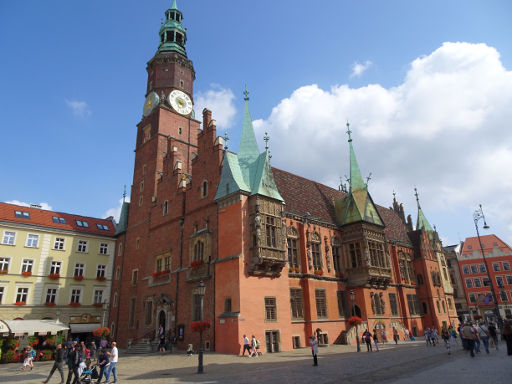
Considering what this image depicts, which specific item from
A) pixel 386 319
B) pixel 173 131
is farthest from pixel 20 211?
pixel 386 319

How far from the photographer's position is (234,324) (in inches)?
896

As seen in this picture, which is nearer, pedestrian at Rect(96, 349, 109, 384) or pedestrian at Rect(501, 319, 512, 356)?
pedestrian at Rect(96, 349, 109, 384)

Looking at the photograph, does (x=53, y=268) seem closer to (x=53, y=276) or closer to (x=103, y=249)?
(x=53, y=276)

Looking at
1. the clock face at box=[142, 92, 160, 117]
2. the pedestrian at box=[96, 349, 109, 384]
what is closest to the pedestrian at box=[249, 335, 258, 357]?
the pedestrian at box=[96, 349, 109, 384]

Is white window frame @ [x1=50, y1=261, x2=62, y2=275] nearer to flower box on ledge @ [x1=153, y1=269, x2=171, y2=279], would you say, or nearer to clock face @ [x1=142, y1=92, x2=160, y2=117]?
flower box on ledge @ [x1=153, y1=269, x2=171, y2=279]

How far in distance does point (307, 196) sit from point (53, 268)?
28.1m

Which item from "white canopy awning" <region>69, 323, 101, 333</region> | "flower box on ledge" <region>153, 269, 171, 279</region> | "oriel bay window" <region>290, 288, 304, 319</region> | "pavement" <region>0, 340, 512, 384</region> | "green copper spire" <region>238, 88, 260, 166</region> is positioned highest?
"green copper spire" <region>238, 88, 260, 166</region>

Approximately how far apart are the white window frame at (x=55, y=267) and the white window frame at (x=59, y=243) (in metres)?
1.55

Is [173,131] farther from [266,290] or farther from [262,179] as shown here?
[266,290]

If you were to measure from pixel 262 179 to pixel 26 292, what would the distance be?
2692 centimetres

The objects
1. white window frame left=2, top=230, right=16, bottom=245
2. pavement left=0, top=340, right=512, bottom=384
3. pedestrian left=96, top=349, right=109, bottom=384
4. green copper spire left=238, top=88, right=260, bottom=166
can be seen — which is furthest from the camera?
white window frame left=2, top=230, right=16, bottom=245

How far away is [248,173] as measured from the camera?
91.6 ft

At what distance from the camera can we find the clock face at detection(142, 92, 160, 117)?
41987 millimetres

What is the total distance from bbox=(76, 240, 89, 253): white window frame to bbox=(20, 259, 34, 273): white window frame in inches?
192
